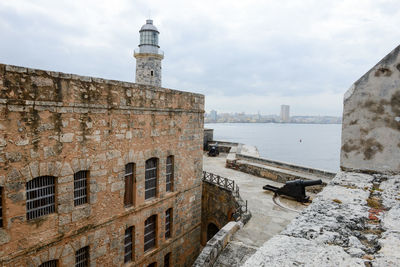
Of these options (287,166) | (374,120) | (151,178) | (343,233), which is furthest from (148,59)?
(343,233)

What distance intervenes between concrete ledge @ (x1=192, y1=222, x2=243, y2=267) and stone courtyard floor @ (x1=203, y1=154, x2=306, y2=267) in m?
0.15

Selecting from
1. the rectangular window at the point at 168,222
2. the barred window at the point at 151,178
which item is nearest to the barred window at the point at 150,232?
the rectangular window at the point at 168,222

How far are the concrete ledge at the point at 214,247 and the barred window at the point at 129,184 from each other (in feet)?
9.64

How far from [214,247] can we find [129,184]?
340 cm

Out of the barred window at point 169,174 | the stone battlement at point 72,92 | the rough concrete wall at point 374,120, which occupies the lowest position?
the barred window at point 169,174

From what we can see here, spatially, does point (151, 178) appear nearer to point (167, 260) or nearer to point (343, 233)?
point (167, 260)

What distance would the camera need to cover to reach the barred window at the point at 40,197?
244 inches

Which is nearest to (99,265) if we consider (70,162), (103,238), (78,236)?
(103,238)

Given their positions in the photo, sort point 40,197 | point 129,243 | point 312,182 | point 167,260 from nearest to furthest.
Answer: point 40,197 → point 129,243 → point 167,260 → point 312,182

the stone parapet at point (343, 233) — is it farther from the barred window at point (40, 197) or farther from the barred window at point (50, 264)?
the barred window at point (50, 264)

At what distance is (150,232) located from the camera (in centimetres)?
1026

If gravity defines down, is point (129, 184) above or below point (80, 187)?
below

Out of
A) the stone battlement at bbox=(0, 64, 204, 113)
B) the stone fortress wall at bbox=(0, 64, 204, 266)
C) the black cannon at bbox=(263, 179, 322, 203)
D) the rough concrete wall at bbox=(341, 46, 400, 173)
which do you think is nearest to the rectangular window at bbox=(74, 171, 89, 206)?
the stone fortress wall at bbox=(0, 64, 204, 266)

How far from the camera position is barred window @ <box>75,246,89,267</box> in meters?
7.54
